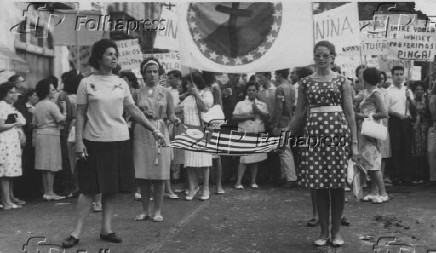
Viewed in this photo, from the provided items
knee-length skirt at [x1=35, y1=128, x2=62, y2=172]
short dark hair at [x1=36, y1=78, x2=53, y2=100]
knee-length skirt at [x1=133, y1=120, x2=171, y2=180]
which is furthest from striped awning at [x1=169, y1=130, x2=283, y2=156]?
short dark hair at [x1=36, y1=78, x2=53, y2=100]


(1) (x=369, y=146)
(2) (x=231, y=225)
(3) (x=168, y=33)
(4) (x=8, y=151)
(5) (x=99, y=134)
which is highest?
(3) (x=168, y=33)

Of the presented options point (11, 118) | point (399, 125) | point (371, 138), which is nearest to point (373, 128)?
point (371, 138)

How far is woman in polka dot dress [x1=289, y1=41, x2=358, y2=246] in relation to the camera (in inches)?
218

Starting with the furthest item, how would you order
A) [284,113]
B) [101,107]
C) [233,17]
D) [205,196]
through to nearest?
[284,113] < [205,196] < [233,17] < [101,107]

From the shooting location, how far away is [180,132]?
28.0 ft

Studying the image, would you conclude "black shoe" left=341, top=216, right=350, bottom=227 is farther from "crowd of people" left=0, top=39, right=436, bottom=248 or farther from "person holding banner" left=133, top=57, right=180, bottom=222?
"person holding banner" left=133, top=57, right=180, bottom=222

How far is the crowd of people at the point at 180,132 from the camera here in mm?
5645

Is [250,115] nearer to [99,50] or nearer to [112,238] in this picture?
[99,50]

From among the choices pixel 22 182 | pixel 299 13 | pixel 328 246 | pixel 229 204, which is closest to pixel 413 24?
pixel 299 13

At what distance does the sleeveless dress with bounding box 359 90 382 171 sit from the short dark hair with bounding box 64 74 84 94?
4.10 meters

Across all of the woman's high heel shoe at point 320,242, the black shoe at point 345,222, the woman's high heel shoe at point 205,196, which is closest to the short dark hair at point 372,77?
the black shoe at point 345,222

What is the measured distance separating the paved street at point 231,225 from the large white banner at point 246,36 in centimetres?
200

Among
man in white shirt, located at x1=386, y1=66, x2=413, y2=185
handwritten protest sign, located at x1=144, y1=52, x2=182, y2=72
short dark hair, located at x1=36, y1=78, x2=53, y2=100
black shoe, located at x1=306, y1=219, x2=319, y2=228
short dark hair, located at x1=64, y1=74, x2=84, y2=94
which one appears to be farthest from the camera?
handwritten protest sign, located at x1=144, y1=52, x2=182, y2=72

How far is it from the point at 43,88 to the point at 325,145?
17.2 ft
